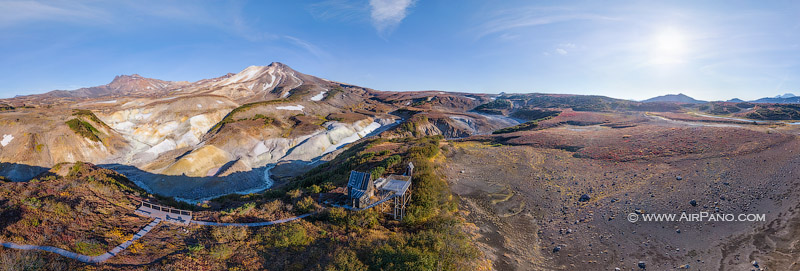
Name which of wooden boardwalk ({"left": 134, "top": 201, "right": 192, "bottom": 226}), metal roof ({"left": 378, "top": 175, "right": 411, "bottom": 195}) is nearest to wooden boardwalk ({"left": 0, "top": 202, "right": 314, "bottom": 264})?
wooden boardwalk ({"left": 134, "top": 201, "right": 192, "bottom": 226})

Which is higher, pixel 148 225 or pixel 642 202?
pixel 148 225

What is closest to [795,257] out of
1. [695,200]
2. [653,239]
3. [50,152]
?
[653,239]

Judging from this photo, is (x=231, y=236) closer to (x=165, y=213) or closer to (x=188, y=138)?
(x=165, y=213)

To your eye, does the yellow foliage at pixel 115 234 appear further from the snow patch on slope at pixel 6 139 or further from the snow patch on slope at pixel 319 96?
the snow patch on slope at pixel 319 96

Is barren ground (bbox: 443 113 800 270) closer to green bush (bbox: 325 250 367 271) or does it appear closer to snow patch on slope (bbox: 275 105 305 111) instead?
green bush (bbox: 325 250 367 271)

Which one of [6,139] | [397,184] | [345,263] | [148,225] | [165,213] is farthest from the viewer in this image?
[6,139]

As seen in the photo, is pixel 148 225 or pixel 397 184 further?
pixel 397 184

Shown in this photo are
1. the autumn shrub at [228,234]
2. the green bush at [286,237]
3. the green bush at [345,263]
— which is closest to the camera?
the green bush at [345,263]

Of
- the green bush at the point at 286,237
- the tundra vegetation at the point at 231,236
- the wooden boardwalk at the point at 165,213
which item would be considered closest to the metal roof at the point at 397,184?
the tundra vegetation at the point at 231,236

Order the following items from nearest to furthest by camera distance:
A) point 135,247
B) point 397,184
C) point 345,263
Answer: point 345,263 < point 135,247 < point 397,184

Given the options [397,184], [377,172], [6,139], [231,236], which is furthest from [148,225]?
[6,139]

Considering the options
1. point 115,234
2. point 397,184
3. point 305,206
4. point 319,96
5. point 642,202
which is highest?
point 319,96
